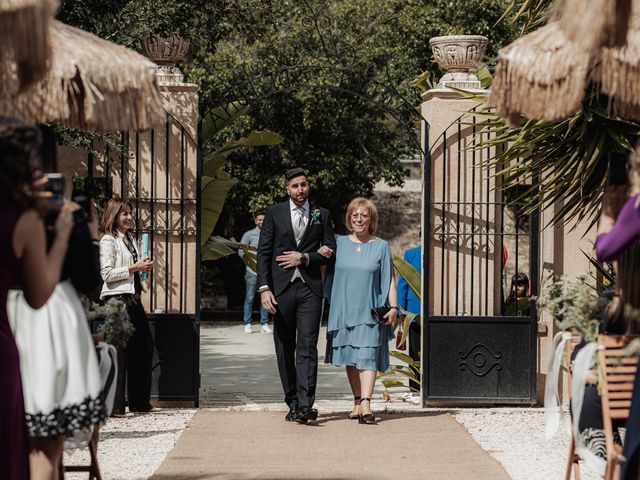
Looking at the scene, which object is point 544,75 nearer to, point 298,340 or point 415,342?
point 298,340

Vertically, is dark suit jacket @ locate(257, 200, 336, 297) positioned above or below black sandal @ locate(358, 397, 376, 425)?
above

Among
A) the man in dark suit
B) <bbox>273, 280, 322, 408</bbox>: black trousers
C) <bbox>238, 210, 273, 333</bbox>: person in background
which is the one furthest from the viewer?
<bbox>238, 210, 273, 333</bbox>: person in background

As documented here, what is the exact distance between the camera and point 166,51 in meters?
10.8

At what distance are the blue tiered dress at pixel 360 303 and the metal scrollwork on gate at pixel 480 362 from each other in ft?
3.51

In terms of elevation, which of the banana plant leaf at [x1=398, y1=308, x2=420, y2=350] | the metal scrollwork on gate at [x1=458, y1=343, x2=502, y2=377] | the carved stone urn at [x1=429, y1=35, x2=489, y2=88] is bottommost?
the metal scrollwork on gate at [x1=458, y1=343, x2=502, y2=377]

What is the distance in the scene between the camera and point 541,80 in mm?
5867

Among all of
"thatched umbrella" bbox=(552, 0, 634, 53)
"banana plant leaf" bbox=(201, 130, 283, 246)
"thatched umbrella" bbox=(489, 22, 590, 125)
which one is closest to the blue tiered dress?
"banana plant leaf" bbox=(201, 130, 283, 246)

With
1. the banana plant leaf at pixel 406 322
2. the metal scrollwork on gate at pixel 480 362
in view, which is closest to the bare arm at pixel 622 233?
the metal scrollwork on gate at pixel 480 362

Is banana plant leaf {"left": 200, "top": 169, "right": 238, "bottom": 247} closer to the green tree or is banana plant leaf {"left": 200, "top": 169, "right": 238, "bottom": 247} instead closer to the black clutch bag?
the black clutch bag

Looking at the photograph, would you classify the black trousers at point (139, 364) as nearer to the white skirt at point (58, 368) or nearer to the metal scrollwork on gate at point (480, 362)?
the metal scrollwork on gate at point (480, 362)

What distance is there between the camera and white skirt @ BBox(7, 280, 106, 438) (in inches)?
206

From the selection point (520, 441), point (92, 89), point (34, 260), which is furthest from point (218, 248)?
point (34, 260)

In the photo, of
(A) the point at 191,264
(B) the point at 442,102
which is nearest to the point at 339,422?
(A) the point at 191,264

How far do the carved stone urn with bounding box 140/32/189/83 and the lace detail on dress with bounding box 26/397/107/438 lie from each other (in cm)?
590
